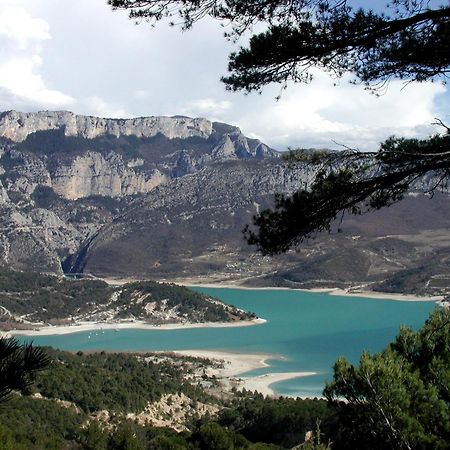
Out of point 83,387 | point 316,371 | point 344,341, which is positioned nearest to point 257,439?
point 83,387

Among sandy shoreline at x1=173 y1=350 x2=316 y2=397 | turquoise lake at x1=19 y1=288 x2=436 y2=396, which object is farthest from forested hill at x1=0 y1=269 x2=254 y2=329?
sandy shoreline at x1=173 y1=350 x2=316 y2=397

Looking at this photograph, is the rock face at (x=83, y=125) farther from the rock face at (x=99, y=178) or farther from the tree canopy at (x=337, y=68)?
the tree canopy at (x=337, y=68)

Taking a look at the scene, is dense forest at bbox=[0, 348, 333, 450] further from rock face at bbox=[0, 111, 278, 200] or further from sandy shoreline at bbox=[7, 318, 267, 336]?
rock face at bbox=[0, 111, 278, 200]

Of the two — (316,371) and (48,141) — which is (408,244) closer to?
(316,371)

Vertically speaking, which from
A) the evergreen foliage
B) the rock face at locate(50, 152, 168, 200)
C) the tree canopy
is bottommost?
the evergreen foliage

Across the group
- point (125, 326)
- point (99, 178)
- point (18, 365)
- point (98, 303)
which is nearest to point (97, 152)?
point (99, 178)
